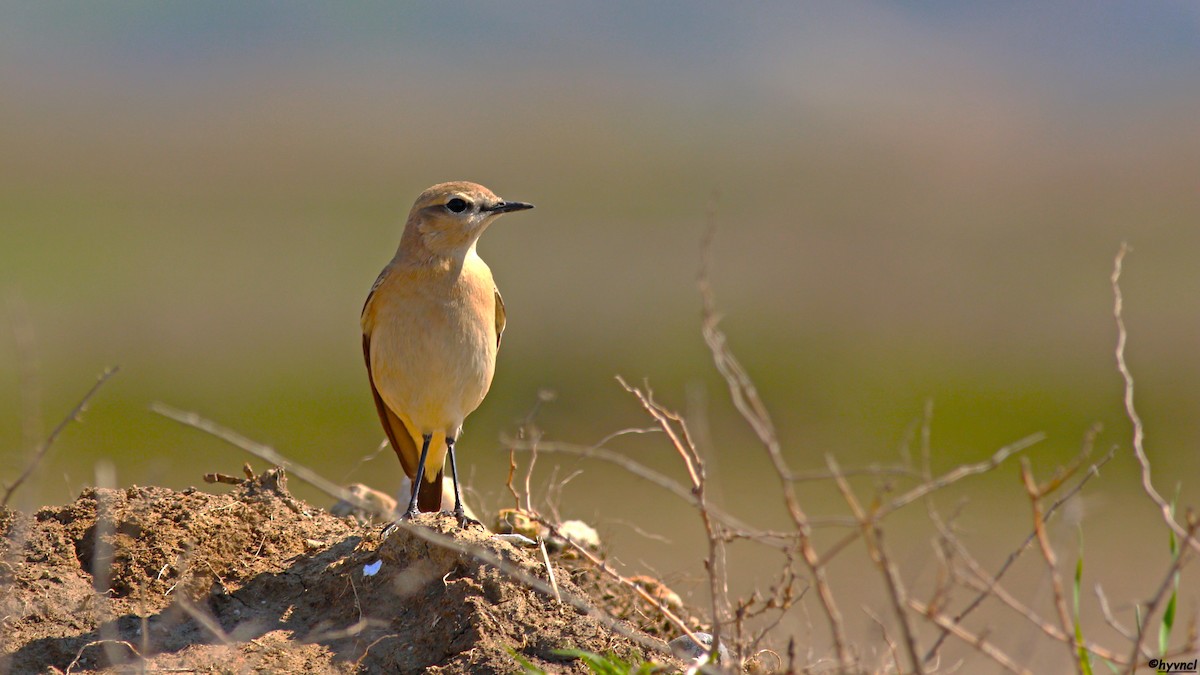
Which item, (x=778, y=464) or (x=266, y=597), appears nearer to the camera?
(x=778, y=464)

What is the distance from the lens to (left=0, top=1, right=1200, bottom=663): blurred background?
2741cm

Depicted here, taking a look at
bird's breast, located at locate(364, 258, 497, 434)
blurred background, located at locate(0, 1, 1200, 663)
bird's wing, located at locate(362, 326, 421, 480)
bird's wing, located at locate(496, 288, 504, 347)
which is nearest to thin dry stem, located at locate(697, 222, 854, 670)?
blurred background, located at locate(0, 1, 1200, 663)

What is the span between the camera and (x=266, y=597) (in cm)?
536

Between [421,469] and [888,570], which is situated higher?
[421,469]

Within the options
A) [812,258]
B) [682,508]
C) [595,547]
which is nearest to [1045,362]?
[682,508]

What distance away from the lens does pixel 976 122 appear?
143000 millimetres

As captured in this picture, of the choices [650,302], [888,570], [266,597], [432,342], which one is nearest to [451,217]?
[432,342]

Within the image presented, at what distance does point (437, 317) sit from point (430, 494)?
1183 millimetres

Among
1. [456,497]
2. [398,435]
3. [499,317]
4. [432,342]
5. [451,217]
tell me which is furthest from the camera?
[398,435]

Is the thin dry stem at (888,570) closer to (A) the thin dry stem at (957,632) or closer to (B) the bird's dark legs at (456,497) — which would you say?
(A) the thin dry stem at (957,632)

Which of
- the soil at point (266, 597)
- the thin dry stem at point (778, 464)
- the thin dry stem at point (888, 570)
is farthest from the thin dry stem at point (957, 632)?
the soil at point (266, 597)

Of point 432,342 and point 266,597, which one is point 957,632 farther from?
point 432,342

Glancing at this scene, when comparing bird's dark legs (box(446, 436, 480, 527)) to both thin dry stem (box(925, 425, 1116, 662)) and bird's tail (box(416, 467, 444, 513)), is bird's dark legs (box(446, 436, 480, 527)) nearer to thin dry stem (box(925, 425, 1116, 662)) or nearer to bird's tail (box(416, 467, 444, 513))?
bird's tail (box(416, 467, 444, 513))

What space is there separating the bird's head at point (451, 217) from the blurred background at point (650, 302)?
3.91ft
